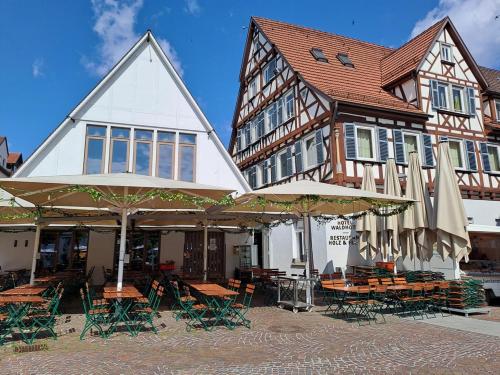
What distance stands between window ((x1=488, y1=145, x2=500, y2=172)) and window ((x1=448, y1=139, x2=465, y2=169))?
6.42 ft

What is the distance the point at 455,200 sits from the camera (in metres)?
9.35

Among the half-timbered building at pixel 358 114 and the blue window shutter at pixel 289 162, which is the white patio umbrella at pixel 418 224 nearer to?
the half-timbered building at pixel 358 114

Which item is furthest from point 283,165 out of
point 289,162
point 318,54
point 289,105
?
point 318,54

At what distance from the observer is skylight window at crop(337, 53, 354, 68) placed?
65.5 ft

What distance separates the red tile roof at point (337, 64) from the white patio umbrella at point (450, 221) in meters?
6.56

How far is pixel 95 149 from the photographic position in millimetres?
12977

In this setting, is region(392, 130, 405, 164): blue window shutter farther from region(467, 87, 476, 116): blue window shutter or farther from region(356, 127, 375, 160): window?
region(467, 87, 476, 116): blue window shutter

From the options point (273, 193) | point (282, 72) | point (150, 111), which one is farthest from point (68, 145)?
point (282, 72)

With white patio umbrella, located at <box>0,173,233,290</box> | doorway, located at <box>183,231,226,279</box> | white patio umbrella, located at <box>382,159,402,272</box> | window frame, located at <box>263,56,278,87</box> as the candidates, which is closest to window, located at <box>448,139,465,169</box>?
white patio umbrella, located at <box>382,159,402,272</box>

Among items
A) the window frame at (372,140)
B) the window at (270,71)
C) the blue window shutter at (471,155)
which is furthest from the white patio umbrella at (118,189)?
the blue window shutter at (471,155)

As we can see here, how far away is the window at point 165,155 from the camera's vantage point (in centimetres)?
1341

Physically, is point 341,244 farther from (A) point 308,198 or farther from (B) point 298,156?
(A) point 308,198

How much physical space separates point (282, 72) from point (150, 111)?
27.0 feet

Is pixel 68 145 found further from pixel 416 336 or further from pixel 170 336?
pixel 416 336
